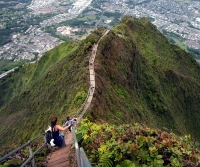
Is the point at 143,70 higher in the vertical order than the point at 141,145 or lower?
lower

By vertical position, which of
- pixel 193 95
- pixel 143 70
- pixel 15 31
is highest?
pixel 143 70

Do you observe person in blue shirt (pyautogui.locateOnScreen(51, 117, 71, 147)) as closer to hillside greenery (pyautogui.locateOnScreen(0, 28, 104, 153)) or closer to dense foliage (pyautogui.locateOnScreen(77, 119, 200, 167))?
dense foliage (pyautogui.locateOnScreen(77, 119, 200, 167))

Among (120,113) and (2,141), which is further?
(2,141)

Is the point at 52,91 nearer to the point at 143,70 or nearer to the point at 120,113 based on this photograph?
the point at 120,113

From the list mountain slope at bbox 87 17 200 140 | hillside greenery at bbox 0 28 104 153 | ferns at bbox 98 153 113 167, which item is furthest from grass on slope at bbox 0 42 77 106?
ferns at bbox 98 153 113 167

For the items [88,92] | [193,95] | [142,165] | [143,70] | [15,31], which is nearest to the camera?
[142,165]

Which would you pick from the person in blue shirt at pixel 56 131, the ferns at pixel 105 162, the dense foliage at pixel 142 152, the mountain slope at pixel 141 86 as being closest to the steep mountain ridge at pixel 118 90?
the mountain slope at pixel 141 86

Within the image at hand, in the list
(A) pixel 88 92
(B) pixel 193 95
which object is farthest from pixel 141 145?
(B) pixel 193 95

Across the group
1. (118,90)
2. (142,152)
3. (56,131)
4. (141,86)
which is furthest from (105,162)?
(141,86)

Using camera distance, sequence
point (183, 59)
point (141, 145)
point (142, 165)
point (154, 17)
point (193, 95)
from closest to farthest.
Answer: point (142, 165), point (141, 145), point (193, 95), point (183, 59), point (154, 17)
